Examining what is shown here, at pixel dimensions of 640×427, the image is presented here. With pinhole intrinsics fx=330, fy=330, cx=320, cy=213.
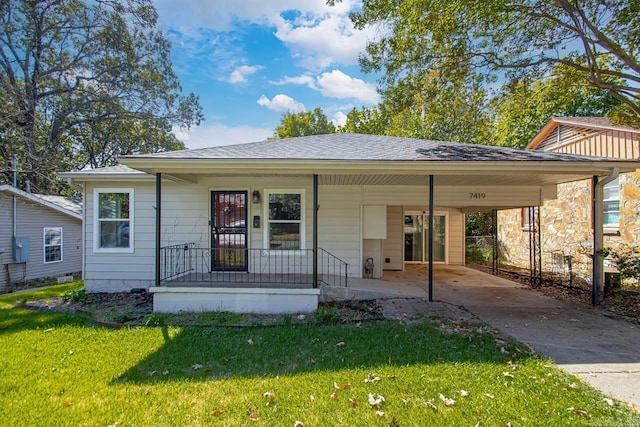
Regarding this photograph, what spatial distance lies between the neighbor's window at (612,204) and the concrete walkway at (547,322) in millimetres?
3221

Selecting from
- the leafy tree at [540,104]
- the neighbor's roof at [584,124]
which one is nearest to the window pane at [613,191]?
the neighbor's roof at [584,124]

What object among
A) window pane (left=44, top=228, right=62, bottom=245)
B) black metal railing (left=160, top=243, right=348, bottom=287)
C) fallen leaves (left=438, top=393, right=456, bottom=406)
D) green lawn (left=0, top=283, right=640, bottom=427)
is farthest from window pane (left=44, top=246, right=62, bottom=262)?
fallen leaves (left=438, top=393, right=456, bottom=406)

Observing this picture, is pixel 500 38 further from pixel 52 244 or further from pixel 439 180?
pixel 52 244

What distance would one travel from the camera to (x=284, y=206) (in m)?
7.82

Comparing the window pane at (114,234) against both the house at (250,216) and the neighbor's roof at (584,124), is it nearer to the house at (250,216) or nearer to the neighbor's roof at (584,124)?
the house at (250,216)

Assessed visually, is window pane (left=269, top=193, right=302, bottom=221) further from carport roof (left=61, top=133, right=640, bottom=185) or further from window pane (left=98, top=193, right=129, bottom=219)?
window pane (left=98, top=193, right=129, bottom=219)

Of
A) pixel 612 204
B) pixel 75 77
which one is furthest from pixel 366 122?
pixel 612 204

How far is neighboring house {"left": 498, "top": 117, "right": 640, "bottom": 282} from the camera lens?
8367 millimetres

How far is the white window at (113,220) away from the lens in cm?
781

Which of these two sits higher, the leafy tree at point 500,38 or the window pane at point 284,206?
the leafy tree at point 500,38

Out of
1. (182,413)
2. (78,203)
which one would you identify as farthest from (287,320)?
(78,203)

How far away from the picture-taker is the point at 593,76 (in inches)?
269

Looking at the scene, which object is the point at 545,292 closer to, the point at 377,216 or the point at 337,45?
the point at 377,216

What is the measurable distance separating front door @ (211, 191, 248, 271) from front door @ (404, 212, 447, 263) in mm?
6435
